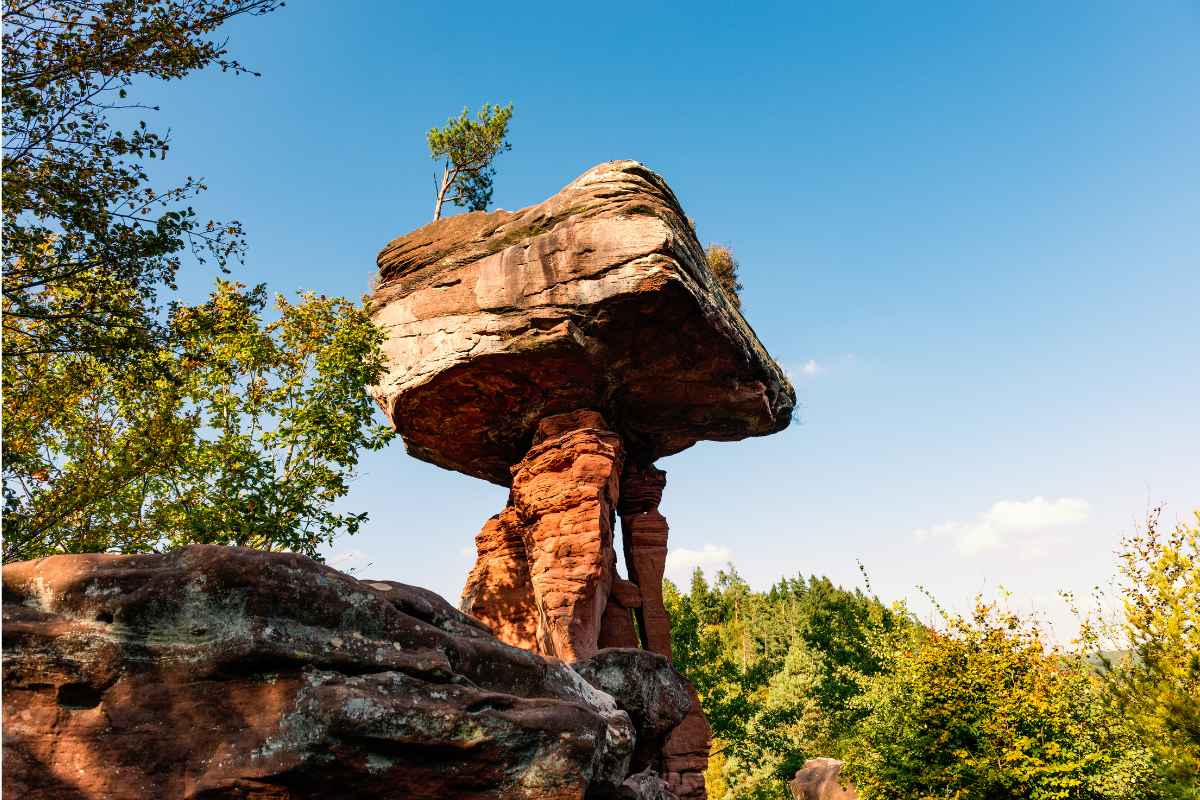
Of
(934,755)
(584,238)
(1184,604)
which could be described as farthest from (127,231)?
(1184,604)

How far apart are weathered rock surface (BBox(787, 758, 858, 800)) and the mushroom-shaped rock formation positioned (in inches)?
470

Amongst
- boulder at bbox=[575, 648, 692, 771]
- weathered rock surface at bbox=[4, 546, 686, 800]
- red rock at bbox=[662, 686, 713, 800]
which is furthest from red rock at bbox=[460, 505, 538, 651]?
weathered rock surface at bbox=[4, 546, 686, 800]

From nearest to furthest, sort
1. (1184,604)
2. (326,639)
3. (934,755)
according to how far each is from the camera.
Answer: (326,639) < (1184,604) < (934,755)

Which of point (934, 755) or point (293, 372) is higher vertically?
point (293, 372)

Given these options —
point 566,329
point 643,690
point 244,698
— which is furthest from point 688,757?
point 244,698

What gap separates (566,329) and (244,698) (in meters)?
10.8

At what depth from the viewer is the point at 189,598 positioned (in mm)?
5492

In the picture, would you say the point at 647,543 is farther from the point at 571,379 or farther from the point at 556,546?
the point at 571,379

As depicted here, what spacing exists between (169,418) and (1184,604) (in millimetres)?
19577

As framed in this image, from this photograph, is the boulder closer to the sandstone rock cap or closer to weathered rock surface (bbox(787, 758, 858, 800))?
the sandstone rock cap

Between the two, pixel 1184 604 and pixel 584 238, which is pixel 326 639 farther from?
pixel 1184 604

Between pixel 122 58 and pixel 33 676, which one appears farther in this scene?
pixel 122 58

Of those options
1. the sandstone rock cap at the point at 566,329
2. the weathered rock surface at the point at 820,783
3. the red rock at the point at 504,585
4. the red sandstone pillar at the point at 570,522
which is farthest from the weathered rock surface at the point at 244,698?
the weathered rock surface at the point at 820,783

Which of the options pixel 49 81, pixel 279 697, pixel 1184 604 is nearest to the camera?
pixel 279 697
